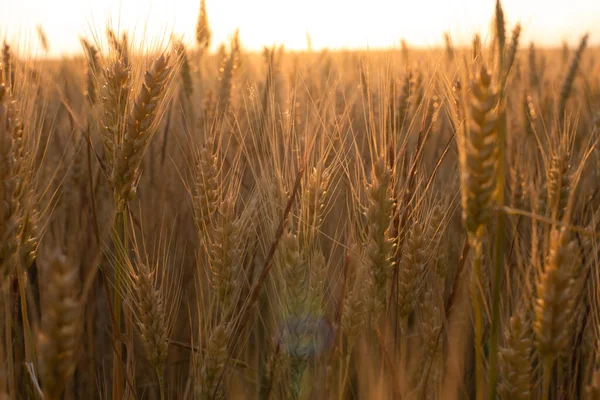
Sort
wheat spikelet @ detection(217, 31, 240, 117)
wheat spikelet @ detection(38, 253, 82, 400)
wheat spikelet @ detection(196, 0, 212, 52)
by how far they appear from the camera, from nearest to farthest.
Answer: wheat spikelet @ detection(38, 253, 82, 400)
wheat spikelet @ detection(217, 31, 240, 117)
wheat spikelet @ detection(196, 0, 212, 52)

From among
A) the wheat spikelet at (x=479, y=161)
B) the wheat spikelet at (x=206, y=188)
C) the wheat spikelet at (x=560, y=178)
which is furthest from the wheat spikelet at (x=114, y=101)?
the wheat spikelet at (x=560, y=178)

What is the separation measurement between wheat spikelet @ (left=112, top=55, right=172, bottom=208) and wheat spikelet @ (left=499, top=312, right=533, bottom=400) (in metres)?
0.82

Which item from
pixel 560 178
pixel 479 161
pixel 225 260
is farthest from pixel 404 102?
pixel 479 161

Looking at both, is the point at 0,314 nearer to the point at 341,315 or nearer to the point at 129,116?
the point at 129,116

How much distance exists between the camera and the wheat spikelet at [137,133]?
1.17 metres

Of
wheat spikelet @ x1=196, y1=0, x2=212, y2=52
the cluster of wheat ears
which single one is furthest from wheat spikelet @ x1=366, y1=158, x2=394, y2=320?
wheat spikelet @ x1=196, y1=0, x2=212, y2=52

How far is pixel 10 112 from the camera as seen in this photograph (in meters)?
1.07

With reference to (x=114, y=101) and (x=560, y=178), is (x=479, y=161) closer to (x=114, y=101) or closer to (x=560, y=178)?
(x=560, y=178)

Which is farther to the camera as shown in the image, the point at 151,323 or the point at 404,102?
the point at 404,102

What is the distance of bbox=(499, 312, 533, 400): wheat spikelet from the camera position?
0.96 m

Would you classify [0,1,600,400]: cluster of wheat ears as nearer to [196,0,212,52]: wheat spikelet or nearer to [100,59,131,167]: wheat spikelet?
[100,59,131,167]: wheat spikelet

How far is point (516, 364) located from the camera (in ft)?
3.17

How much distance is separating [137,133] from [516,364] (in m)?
0.89

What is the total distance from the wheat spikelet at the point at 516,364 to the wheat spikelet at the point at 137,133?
0.82 metres
